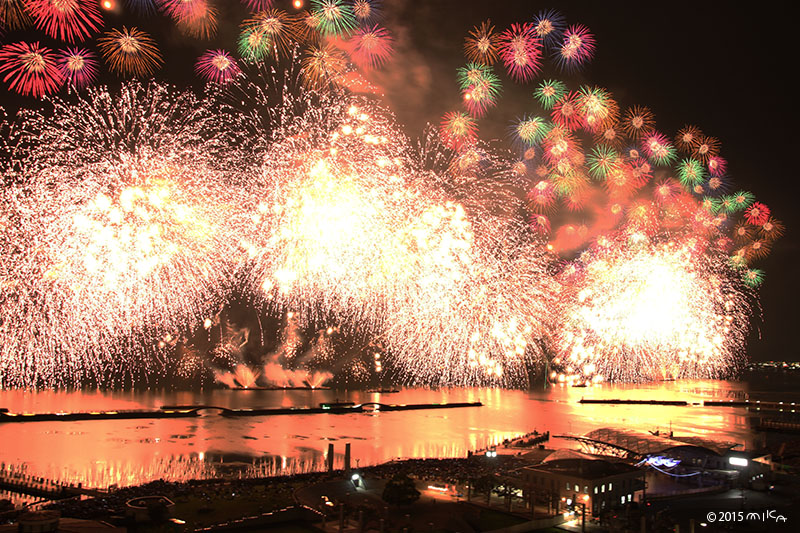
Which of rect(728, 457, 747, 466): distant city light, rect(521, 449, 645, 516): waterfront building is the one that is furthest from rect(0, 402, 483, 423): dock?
rect(728, 457, 747, 466): distant city light

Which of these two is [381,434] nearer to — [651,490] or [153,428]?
[153,428]

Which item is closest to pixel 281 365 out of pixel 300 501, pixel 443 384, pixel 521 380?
pixel 443 384

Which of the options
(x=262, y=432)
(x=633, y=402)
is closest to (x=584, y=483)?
(x=262, y=432)

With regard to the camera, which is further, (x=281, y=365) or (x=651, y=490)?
(x=281, y=365)

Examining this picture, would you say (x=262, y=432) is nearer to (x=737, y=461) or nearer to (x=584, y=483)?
(x=584, y=483)

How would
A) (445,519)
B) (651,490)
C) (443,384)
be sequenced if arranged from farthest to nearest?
(443,384) → (651,490) → (445,519)

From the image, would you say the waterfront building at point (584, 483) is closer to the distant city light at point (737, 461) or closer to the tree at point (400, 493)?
the tree at point (400, 493)

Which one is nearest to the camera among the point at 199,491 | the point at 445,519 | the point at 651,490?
the point at 445,519
